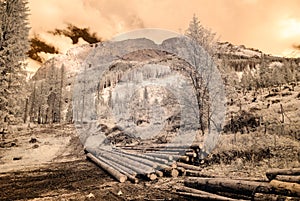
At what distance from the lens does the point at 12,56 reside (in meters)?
20.3

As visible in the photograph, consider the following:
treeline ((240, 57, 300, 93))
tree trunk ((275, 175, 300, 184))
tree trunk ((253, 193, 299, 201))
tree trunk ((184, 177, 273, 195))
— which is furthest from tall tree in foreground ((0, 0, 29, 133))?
treeline ((240, 57, 300, 93))

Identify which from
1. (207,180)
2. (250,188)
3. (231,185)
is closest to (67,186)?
(207,180)

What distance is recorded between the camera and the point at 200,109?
22297 mm

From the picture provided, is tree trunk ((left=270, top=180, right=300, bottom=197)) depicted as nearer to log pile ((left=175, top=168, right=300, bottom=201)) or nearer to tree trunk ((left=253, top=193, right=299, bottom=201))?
log pile ((left=175, top=168, right=300, bottom=201))

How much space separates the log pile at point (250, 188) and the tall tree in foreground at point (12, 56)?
15.7m

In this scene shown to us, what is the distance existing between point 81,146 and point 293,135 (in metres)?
20.7

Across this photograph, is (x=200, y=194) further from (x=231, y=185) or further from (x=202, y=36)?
(x=202, y=36)

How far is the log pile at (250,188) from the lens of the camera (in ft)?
20.6

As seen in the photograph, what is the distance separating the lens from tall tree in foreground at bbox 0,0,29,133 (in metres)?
19.3

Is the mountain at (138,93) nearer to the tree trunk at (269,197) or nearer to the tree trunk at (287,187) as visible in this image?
the tree trunk at (269,197)

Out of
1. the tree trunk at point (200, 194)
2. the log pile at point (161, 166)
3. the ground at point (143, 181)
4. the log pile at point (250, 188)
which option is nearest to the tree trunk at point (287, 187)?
the log pile at point (250, 188)

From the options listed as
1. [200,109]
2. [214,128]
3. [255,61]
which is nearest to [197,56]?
[200,109]

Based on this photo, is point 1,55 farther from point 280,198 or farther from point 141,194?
point 280,198

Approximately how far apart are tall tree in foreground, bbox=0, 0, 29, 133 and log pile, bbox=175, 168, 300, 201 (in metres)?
15.7
